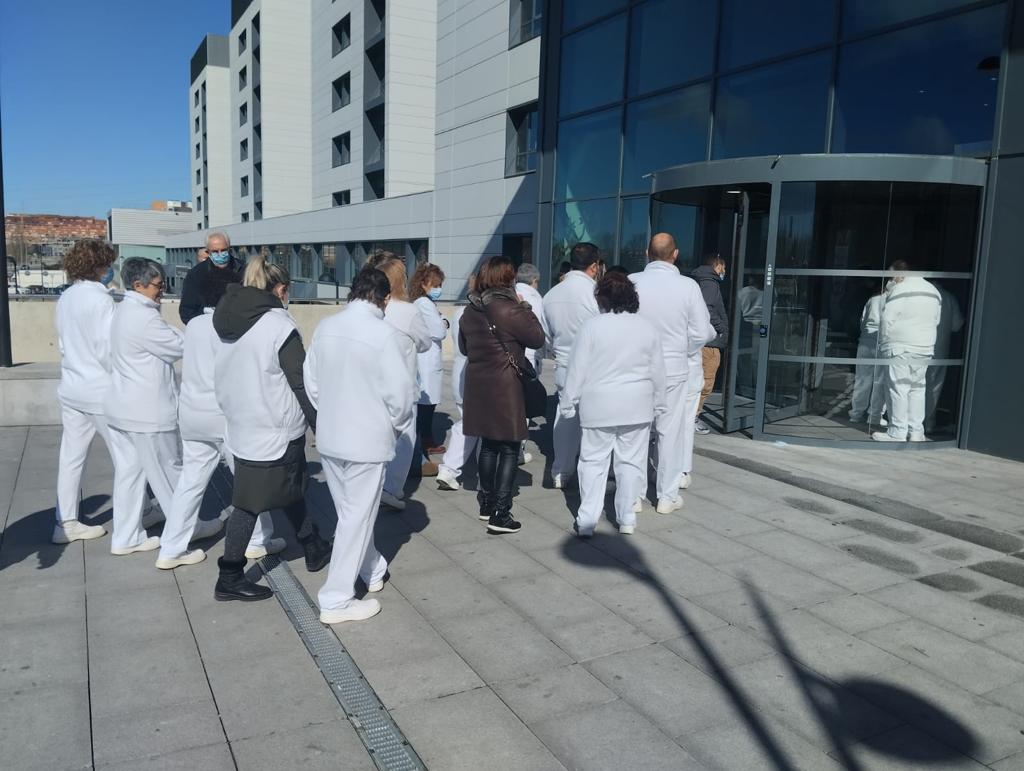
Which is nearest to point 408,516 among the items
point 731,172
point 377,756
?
point 377,756

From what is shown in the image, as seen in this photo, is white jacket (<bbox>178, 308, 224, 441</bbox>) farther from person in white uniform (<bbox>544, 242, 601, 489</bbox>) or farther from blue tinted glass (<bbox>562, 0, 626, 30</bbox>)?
blue tinted glass (<bbox>562, 0, 626, 30</bbox>)

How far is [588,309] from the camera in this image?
6.37m

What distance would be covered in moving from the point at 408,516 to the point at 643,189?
8.02 metres

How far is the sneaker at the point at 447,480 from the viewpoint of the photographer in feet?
21.1

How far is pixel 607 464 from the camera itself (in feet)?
17.0

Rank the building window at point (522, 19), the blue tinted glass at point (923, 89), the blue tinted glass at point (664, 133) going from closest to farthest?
the blue tinted glass at point (923, 89) < the blue tinted glass at point (664, 133) < the building window at point (522, 19)

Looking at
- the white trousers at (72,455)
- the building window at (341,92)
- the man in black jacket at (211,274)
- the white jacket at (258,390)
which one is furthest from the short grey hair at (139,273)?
the building window at (341,92)

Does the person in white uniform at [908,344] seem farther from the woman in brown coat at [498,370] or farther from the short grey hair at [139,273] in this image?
the short grey hair at [139,273]

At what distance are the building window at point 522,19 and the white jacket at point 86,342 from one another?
18.1m

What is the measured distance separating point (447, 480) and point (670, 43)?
8.23 meters

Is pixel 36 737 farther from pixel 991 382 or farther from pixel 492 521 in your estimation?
pixel 991 382

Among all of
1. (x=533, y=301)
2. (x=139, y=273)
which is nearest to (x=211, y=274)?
(x=139, y=273)

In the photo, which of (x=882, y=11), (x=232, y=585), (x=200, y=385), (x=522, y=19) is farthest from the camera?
(x=522, y=19)

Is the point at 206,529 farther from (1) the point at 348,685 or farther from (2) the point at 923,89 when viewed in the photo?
(2) the point at 923,89
